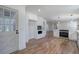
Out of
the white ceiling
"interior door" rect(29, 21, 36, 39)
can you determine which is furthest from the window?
"interior door" rect(29, 21, 36, 39)

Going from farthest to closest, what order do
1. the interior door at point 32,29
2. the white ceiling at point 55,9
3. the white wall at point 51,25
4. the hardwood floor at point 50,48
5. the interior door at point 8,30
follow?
the white wall at point 51,25 → the interior door at point 32,29 → the white ceiling at point 55,9 → the hardwood floor at point 50,48 → the interior door at point 8,30

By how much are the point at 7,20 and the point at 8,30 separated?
1.39ft

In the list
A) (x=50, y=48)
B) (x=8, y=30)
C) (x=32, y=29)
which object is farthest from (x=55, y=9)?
(x=8, y=30)

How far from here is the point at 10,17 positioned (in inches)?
165

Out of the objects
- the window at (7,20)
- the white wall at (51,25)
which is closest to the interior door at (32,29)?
the window at (7,20)

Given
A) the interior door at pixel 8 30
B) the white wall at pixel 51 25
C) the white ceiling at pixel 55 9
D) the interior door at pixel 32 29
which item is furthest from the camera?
the white wall at pixel 51 25

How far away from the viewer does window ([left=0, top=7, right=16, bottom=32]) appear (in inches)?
153

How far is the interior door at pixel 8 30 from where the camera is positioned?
12.7 ft

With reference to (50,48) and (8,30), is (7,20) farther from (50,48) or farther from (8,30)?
(50,48)

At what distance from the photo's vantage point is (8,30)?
4117mm

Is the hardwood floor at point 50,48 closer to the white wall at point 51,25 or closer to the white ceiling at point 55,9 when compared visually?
the white ceiling at point 55,9
